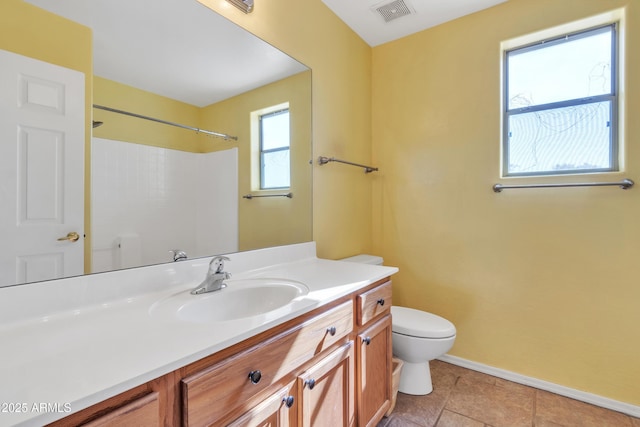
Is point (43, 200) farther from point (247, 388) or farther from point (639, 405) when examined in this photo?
point (639, 405)

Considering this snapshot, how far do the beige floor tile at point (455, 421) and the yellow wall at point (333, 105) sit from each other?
1.08 m

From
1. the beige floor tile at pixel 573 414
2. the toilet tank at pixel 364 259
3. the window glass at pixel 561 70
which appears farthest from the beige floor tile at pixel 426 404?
the window glass at pixel 561 70

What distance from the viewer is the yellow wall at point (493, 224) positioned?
159 centimetres

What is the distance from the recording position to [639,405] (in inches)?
61.1

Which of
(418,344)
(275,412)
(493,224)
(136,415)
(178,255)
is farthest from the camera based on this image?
(493,224)

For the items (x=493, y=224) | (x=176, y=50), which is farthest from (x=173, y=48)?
(x=493, y=224)

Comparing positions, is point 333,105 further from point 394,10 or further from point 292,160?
point 394,10

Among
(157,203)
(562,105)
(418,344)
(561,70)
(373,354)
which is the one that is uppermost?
(561,70)

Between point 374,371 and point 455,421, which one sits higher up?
point 374,371

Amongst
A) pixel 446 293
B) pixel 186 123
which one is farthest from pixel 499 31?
pixel 186 123

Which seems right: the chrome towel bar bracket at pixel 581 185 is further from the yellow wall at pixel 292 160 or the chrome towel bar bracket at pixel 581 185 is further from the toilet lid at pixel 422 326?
the yellow wall at pixel 292 160

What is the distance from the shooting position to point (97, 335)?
69 cm

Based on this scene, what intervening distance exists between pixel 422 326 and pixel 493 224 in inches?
33.4

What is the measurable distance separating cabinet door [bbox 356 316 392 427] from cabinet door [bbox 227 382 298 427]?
412mm
